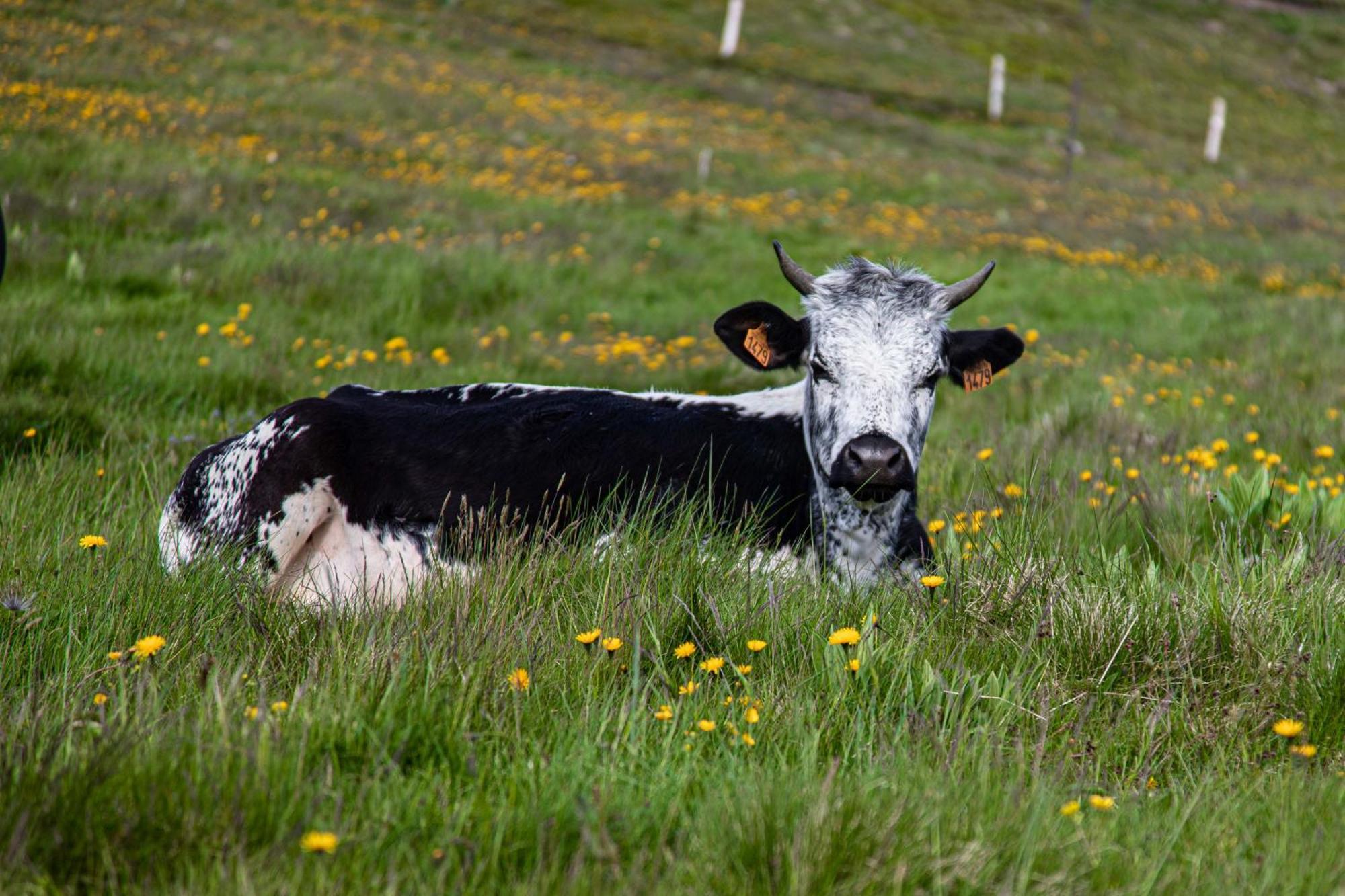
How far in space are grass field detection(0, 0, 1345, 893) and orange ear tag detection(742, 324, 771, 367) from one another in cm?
108

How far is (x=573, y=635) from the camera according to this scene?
3.22 metres

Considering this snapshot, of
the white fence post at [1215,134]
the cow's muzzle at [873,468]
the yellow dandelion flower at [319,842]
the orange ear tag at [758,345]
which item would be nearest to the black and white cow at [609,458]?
the orange ear tag at [758,345]

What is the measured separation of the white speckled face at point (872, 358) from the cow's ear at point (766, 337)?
3.4 inches

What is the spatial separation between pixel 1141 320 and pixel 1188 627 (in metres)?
9.95

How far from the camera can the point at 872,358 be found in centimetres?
441

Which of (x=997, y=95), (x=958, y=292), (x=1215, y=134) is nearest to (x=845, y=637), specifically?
(x=958, y=292)

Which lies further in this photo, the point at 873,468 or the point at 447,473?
the point at 447,473

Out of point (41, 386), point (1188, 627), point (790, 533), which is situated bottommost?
point (41, 386)

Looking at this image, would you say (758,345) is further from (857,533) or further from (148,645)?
(148,645)

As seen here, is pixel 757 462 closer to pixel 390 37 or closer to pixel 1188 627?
pixel 1188 627

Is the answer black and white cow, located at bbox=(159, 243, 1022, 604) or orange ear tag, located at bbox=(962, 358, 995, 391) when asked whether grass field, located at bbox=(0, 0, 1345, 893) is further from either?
orange ear tag, located at bbox=(962, 358, 995, 391)

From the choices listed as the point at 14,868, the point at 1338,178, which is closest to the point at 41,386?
the point at 14,868

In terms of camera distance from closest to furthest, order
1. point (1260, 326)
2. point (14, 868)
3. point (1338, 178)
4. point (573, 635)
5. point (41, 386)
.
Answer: point (14, 868) < point (573, 635) < point (41, 386) < point (1260, 326) < point (1338, 178)

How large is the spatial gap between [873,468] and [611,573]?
3.45 ft
